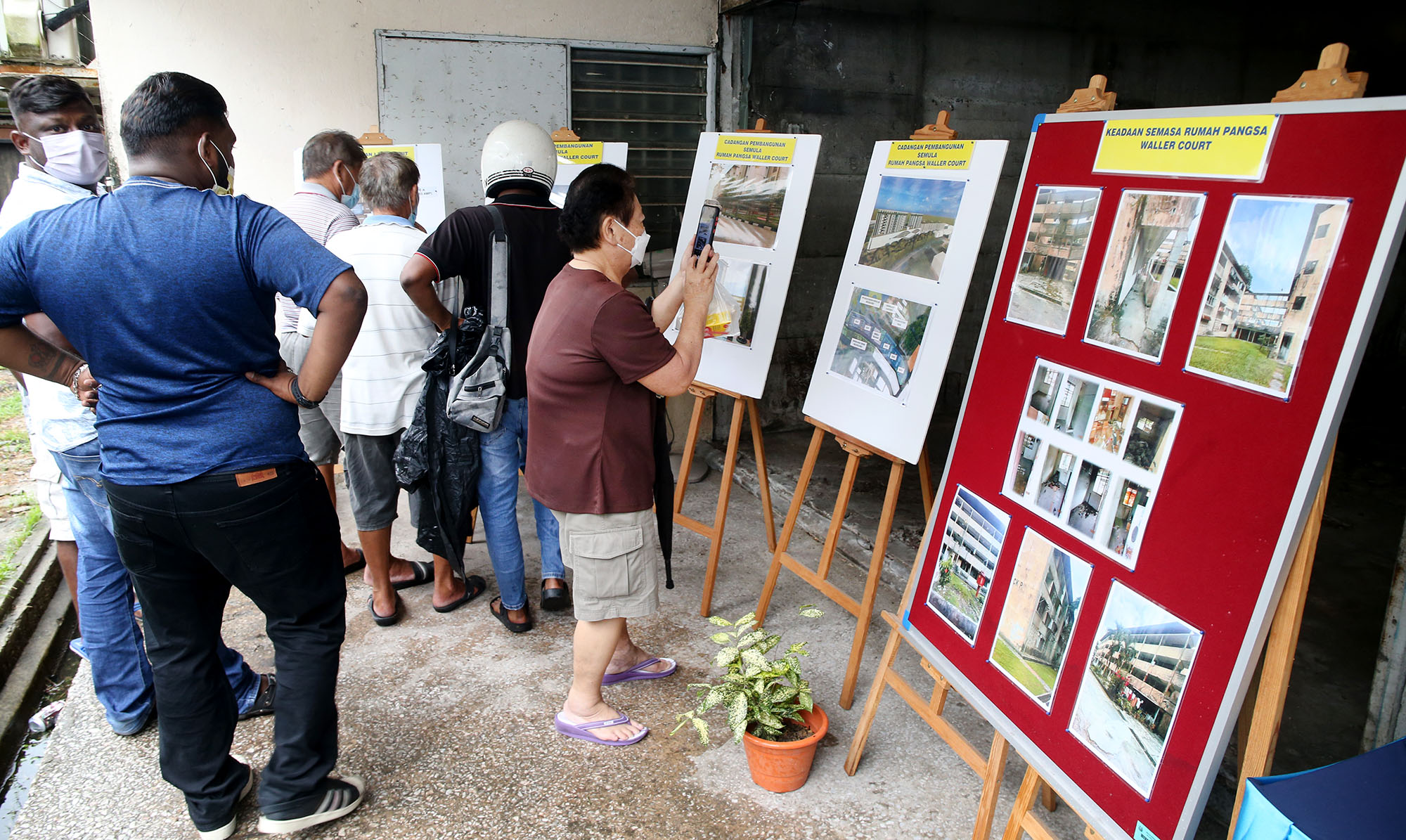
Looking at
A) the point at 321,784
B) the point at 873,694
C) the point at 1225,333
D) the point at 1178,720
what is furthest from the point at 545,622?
the point at 1225,333

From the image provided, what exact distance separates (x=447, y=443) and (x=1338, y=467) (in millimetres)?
4969

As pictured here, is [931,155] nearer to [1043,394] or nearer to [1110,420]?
[1043,394]

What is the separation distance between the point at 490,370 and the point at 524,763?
116cm

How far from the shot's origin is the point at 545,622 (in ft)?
10.1

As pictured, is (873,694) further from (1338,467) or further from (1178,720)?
(1338,467)

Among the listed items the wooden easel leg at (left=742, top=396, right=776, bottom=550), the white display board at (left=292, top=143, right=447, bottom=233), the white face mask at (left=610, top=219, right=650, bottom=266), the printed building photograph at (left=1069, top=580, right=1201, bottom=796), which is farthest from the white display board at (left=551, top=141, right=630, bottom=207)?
the printed building photograph at (left=1069, top=580, right=1201, bottom=796)

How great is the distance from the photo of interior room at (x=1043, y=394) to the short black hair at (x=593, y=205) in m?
1.08

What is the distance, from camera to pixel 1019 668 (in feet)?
5.67

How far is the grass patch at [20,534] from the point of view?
3453 mm

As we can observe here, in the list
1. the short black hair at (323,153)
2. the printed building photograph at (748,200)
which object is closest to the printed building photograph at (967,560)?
the printed building photograph at (748,200)

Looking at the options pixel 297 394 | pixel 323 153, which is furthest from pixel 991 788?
pixel 323 153

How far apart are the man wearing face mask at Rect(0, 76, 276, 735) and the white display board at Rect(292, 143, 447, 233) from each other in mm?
1634

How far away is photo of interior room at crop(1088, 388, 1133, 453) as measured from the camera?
154 centimetres

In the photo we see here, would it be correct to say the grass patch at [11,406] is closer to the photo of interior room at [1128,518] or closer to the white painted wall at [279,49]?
the white painted wall at [279,49]
